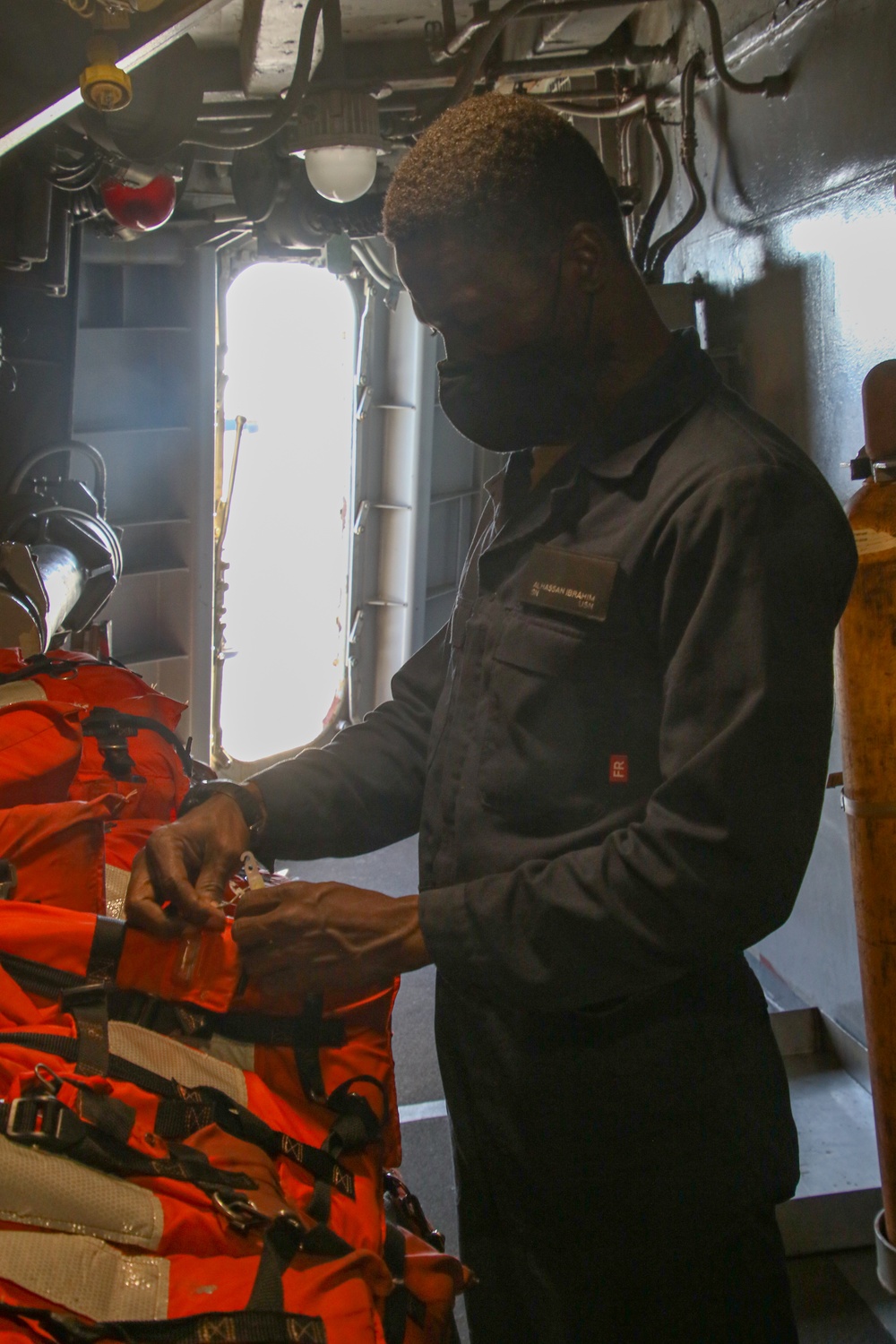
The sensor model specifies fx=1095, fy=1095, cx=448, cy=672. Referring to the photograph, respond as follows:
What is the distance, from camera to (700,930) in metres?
1.20

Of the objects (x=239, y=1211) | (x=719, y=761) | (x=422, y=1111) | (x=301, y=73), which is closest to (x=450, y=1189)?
(x=422, y=1111)

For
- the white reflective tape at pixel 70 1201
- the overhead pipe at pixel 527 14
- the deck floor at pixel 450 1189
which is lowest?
the deck floor at pixel 450 1189

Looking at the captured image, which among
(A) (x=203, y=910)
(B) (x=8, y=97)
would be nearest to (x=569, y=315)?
(A) (x=203, y=910)

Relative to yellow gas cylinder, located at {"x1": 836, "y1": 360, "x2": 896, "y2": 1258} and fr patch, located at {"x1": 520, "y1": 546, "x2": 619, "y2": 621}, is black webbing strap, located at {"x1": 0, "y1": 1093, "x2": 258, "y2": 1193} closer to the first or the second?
fr patch, located at {"x1": 520, "y1": 546, "x2": 619, "y2": 621}

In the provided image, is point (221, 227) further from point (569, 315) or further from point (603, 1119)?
point (603, 1119)

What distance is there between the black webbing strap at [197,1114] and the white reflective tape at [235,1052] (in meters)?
0.10

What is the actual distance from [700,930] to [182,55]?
2794mm

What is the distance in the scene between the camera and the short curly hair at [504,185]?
1.31 metres

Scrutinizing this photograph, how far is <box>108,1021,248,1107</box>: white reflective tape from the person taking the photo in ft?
4.30

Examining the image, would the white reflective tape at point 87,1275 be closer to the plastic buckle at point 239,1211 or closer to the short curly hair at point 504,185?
the plastic buckle at point 239,1211

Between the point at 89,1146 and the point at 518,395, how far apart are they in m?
1.01

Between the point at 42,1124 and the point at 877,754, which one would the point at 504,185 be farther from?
the point at 877,754

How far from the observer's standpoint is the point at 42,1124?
1122 mm

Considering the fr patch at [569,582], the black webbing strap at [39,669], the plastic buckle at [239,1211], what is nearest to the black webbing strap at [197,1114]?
the plastic buckle at [239,1211]
